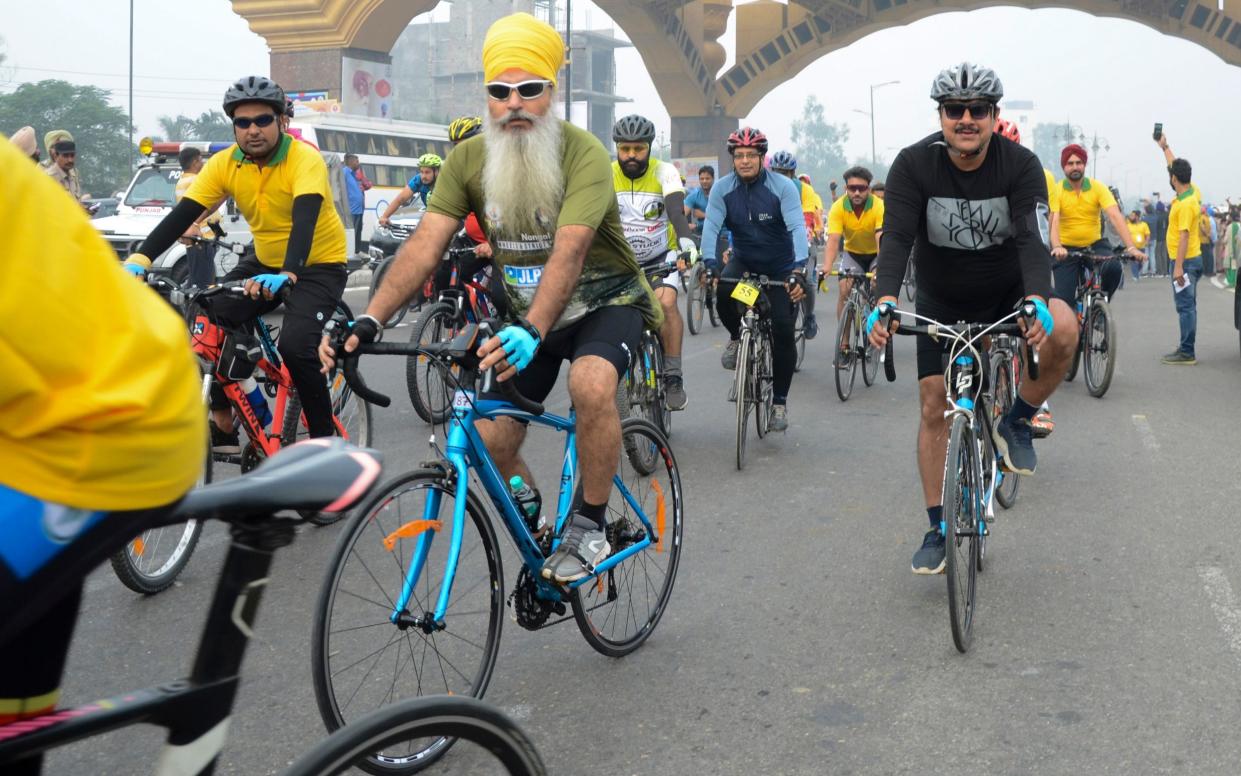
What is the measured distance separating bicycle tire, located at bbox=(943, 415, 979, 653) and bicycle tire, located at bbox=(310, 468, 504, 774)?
63.2 inches

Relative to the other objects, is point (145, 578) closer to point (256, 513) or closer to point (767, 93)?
point (256, 513)

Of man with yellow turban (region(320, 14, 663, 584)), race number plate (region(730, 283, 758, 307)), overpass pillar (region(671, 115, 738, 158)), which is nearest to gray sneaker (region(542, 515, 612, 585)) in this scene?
man with yellow turban (region(320, 14, 663, 584))

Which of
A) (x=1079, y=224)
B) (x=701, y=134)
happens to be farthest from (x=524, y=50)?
(x=701, y=134)

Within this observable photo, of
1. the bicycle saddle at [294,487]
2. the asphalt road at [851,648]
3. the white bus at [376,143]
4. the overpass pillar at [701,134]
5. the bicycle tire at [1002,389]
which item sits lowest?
the asphalt road at [851,648]

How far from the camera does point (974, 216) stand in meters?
5.42

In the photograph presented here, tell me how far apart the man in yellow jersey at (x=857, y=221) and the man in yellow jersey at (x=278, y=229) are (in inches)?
267

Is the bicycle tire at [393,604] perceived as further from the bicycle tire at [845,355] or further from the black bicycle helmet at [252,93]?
the bicycle tire at [845,355]

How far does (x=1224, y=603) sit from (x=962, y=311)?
158cm

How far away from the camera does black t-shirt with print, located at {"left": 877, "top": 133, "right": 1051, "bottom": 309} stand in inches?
206

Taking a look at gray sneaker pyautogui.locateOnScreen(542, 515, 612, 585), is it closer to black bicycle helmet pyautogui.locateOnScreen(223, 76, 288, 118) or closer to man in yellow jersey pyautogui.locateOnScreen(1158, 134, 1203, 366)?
black bicycle helmet pyautogui.locateOnScreen(223, 76, 288, 118)

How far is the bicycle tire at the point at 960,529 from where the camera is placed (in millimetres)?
4473

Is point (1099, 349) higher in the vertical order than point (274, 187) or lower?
lower

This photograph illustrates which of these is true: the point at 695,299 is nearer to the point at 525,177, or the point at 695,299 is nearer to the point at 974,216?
the point at 974,216

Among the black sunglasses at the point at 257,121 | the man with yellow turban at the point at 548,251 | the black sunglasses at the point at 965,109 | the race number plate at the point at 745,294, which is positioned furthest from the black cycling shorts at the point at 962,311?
the black sunglasses at the point at 257,121
